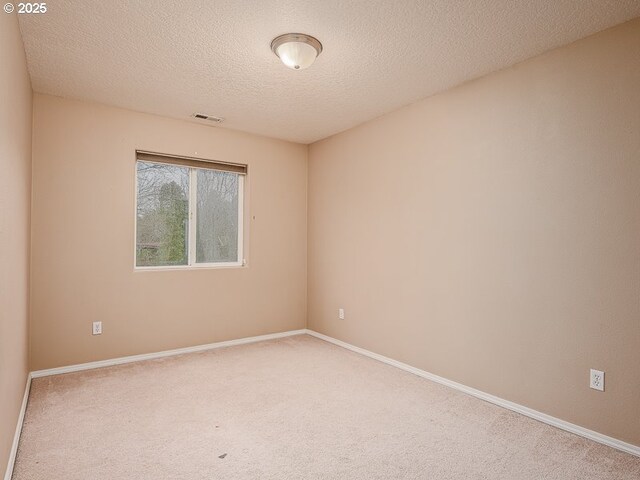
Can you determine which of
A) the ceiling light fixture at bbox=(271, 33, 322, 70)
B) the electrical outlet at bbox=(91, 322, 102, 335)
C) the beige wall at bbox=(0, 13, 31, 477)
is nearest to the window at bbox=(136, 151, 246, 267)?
the electrical outlet at bbox=(91, 322, 102, 335)

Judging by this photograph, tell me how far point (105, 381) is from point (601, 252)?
3.63 meters

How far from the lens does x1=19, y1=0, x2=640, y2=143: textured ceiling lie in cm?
211

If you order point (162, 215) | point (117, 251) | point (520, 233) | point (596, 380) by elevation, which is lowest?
point (596, 380)

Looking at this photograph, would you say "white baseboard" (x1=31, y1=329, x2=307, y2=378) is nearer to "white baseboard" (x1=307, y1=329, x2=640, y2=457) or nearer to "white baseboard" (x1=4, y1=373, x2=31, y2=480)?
"white baseboard" (x1=4, y1=373, x2=31, y2=480)

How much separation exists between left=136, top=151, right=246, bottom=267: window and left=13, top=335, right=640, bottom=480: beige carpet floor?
1201 mm

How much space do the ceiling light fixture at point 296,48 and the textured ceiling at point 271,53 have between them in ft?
0.15

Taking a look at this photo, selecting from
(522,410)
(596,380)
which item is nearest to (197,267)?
(522,410)

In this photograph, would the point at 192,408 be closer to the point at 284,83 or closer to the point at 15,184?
the point at 15,184

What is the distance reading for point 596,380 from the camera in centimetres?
229

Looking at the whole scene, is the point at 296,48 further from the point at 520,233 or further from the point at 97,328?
the point at 97,328

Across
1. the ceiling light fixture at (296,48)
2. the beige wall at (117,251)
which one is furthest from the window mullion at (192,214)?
the ceiling light fixture at (296,48)

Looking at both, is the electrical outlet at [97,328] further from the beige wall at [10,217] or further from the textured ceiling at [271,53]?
the textured ceiling at [271,53]

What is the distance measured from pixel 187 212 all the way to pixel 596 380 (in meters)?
3.70

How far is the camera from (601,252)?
2.27 m
